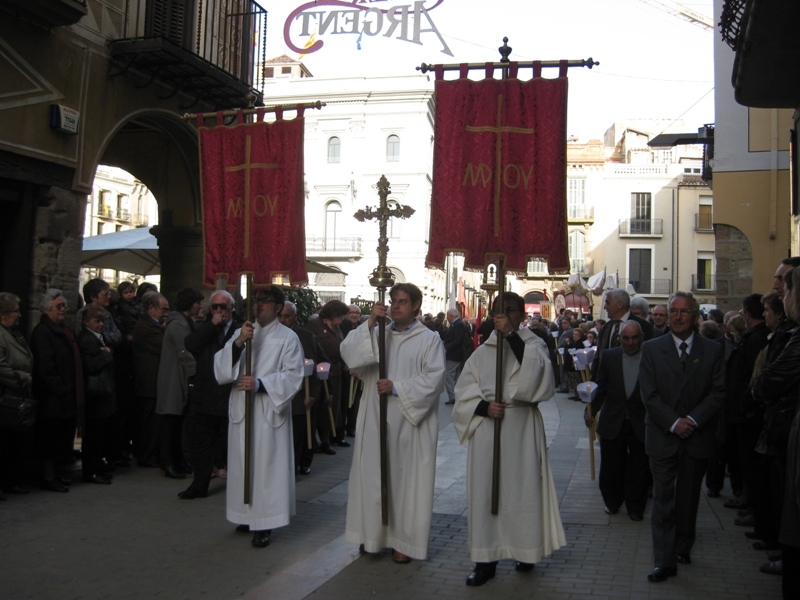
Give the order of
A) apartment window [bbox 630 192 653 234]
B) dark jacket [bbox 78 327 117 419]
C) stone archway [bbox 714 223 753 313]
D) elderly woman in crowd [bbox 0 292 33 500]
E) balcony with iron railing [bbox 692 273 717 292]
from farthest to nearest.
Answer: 1. apartment window [bbox 630 192 653 234]
2. balcony with iron railing [bbox 692 273 717 292]
3. stone archway [bbox 714 223 753 313]
4. dark jacket [bbox 78 327 117 419]
5. elderly woman in crowd [bbox 0 292 33 500]

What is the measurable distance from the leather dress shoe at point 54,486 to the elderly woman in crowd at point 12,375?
18cm

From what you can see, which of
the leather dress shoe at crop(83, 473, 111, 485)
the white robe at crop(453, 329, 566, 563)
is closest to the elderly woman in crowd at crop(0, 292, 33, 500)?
the leather dress shoe at crop(83, 473, 111, 485)

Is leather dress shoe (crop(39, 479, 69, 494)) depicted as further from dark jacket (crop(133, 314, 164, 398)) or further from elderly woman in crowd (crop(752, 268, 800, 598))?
elderly woman in crowd (crop(752, 268, 800, 598))

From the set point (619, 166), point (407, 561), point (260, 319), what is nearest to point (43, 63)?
point (260, 319)

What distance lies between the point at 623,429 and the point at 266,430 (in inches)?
128

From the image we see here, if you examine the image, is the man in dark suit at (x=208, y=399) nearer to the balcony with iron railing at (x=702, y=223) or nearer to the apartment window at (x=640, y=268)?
the apartment window at (x=640, y=268)

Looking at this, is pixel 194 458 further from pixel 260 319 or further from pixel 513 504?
pixel 513 504

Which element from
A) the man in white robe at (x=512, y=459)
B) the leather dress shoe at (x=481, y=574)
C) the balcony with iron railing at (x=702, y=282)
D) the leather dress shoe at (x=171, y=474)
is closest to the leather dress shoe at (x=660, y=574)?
the man in white robe at (x=512, y=459)

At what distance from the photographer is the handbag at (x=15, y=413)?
6.98 meters

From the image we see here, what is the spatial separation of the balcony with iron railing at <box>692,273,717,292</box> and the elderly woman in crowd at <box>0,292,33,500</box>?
1725 inches

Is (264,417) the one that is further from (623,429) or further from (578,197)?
(578,197)

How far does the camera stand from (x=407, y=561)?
588 cm

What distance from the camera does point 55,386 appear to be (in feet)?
24.9

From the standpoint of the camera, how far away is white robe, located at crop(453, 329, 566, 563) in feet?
18.3
